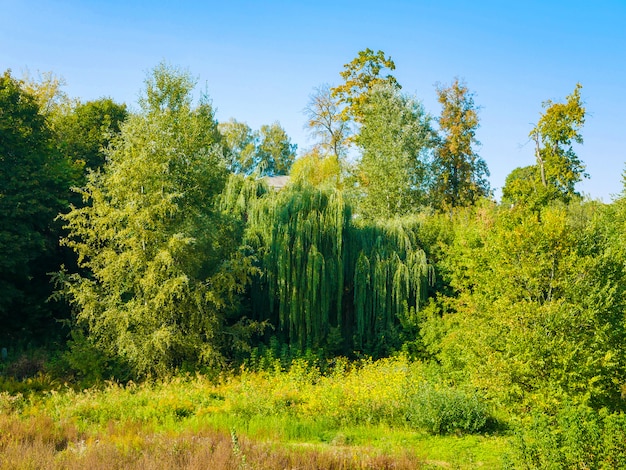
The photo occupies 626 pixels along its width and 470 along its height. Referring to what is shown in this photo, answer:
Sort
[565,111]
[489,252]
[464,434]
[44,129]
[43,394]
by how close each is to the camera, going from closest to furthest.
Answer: [464,434], [43,394], [489,252], [44,129], [565,111]

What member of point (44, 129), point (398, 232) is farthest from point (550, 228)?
point (44, 129)

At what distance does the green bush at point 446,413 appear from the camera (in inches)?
440

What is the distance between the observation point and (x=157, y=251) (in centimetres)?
1538

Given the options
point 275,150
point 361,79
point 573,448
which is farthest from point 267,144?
point 573,448

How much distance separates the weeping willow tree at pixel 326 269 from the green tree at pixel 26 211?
18.8 ft

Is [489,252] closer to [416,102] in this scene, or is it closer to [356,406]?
[356,406]

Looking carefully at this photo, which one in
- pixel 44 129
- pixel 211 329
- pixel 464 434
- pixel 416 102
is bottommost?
pixel 464 434

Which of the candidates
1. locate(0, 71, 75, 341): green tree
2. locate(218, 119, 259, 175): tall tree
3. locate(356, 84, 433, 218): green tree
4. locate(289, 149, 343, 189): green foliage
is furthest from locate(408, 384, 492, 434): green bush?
locate(218, 119, 259, 175): tall tree

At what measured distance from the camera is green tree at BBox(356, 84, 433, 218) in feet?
82.8

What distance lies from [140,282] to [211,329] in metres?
2.27

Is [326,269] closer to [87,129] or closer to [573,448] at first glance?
[573,448]

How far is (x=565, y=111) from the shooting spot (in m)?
29.9

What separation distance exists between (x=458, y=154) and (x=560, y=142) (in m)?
5.38

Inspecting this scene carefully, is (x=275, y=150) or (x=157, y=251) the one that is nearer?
(x=157, y=251)
